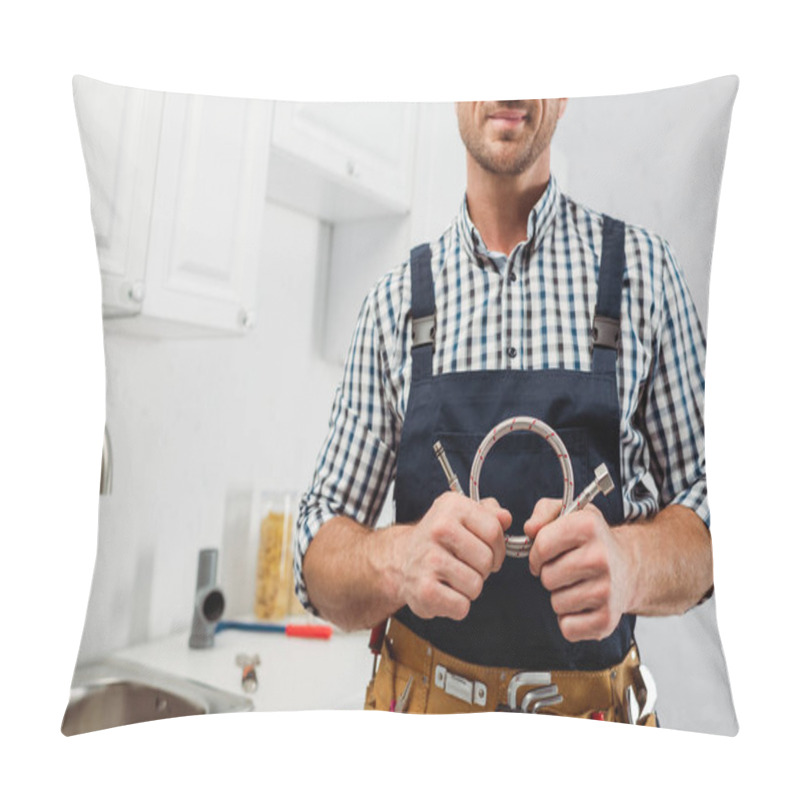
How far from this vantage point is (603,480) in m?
1.08

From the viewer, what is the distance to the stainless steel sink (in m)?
1.10

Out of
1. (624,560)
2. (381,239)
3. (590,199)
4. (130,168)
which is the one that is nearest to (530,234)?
(590,199)

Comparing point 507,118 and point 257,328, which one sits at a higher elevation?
point 507,118

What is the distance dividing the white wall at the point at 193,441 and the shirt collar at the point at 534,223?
206mm

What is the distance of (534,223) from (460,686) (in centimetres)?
61

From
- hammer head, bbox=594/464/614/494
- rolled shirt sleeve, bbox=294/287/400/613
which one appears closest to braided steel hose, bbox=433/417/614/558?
hammer head, bbox=594/464/614/494

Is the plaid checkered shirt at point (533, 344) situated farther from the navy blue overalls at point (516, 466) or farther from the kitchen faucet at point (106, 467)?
the kitchen faucet at point (106, 467)

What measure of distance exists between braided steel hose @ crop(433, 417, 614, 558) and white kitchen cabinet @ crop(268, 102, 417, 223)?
1.11 feet

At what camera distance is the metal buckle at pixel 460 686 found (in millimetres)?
1096

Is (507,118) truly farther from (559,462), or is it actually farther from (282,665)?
(282,665)

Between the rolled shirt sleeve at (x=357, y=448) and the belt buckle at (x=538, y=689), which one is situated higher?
the rolled shirt sleeve at (x=357, y=448)

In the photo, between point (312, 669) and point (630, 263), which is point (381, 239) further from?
point (312, 669)

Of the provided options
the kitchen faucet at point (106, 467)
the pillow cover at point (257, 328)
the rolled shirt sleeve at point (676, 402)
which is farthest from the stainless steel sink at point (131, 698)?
the rolled shirt sleeve at point (676, 402)

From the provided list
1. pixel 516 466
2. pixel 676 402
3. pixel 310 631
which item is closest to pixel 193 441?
pixel 310 631
